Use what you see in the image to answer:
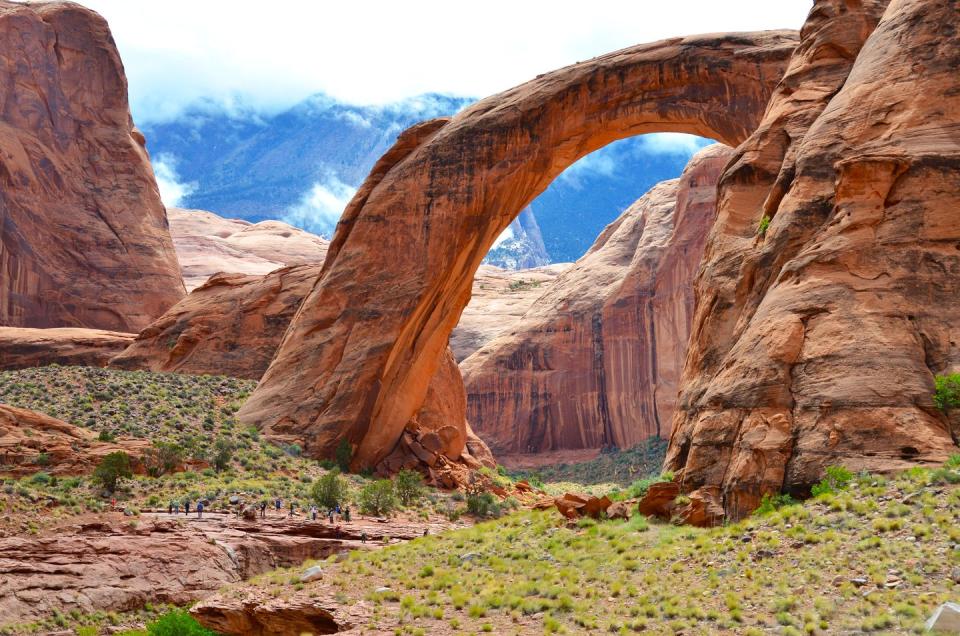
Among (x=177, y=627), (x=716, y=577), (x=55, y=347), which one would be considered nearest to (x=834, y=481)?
(x=716, y=577)

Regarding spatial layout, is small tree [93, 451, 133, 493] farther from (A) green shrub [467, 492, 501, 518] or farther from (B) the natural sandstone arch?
(A) green shrub [467, 492, 501, 518]

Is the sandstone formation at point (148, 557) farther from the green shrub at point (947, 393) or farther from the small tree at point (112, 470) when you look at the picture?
the green shrub at point (947, 393)

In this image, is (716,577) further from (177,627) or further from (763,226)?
(177,627)

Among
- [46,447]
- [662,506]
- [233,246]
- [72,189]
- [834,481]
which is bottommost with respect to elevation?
[662,506]

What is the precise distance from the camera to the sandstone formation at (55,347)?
43812 millimetres

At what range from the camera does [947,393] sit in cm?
1556

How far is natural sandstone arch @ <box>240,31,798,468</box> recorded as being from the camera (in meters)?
31.7

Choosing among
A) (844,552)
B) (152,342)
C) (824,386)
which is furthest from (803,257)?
(152,342)

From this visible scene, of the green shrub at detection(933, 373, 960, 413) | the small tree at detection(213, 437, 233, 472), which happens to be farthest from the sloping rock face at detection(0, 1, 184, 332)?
the green shrub at detection(933, 373, 960, 413)

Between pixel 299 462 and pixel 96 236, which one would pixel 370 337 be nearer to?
pixel 299 462

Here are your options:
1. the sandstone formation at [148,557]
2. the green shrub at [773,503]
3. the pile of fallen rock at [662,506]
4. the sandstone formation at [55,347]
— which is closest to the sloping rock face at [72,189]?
the sandstone formation at [55,347]

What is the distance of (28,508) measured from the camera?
74.8 feet

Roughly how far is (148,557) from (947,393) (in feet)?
52.0

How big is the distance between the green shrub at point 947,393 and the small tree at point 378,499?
52.0 feet
